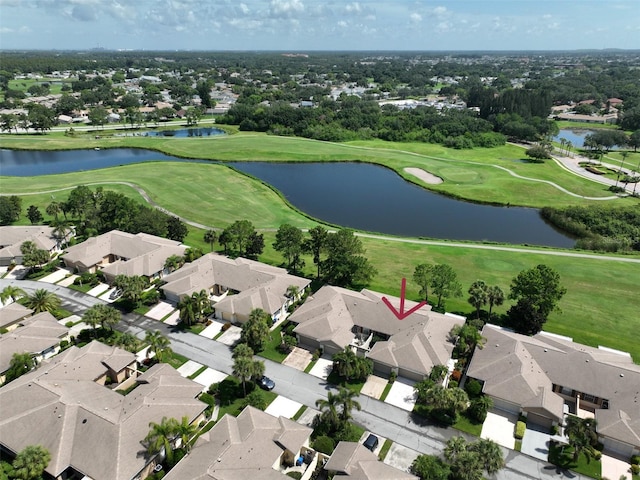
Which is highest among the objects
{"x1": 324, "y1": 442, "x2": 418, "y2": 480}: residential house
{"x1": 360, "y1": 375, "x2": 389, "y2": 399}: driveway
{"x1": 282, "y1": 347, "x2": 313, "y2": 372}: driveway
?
{"x1": 324, "y1": 442, "x2": 418, "y2": 480}: residential house

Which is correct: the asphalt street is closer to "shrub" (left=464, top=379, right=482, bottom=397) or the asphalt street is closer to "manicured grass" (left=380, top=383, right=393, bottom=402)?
"manicured grass" (left=380, top=383, right=393, bottom=402)

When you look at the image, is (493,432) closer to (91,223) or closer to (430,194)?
(91,223)

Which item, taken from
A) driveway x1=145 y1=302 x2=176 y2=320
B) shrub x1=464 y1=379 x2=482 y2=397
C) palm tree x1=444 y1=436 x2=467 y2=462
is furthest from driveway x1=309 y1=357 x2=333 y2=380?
driveway x1=145 y1=302 x2=176 y2=320

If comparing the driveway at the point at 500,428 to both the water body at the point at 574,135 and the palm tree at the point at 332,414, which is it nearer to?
the palm tree at the point at 332,414

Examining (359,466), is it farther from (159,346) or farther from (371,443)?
(159,346)

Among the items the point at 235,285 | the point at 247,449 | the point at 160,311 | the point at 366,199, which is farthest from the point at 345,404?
the point at 366,199

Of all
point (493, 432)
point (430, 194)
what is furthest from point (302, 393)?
point (430, 194)
